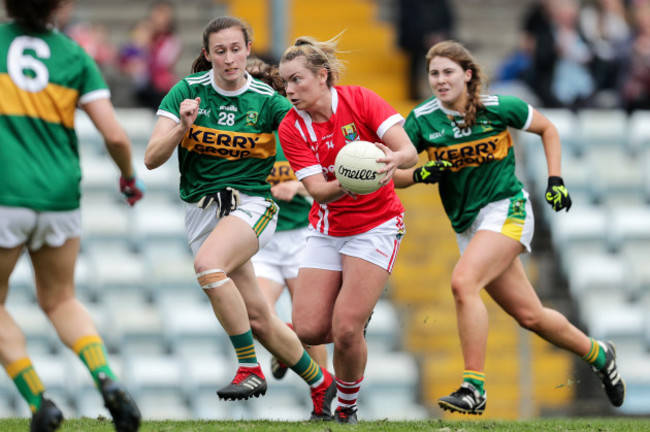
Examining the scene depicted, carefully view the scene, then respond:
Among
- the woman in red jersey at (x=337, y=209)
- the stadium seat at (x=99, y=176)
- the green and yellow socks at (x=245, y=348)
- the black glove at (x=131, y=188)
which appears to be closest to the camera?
the black glove at (x=131, y=188)

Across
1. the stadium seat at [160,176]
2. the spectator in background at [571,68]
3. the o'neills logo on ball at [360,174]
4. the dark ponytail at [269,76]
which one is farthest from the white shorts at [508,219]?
the spectator in background at [571,68]

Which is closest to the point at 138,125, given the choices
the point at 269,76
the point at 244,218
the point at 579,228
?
the point at 269,76

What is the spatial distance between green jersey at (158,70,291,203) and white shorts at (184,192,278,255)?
7 cm

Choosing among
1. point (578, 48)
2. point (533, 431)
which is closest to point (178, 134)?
point (533, 431)

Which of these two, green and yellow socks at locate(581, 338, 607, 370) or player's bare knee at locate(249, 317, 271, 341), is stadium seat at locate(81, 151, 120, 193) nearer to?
player's bare knee at locate(249, 317, 271, 341)

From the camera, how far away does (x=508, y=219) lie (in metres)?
7.32

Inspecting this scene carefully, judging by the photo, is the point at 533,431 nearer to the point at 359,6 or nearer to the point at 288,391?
the point at 288,391

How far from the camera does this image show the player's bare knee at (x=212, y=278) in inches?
256

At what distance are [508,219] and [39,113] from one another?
3332 mm

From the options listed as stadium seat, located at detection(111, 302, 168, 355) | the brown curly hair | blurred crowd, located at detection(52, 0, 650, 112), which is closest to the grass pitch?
the brown curly hair

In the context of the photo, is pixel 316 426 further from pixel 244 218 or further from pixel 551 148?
pixel 551 148

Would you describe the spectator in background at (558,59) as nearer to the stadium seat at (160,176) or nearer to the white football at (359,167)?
the stadium seat at (160,176)

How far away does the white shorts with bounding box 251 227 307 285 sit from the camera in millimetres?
8211

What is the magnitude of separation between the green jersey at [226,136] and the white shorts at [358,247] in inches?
19.8
